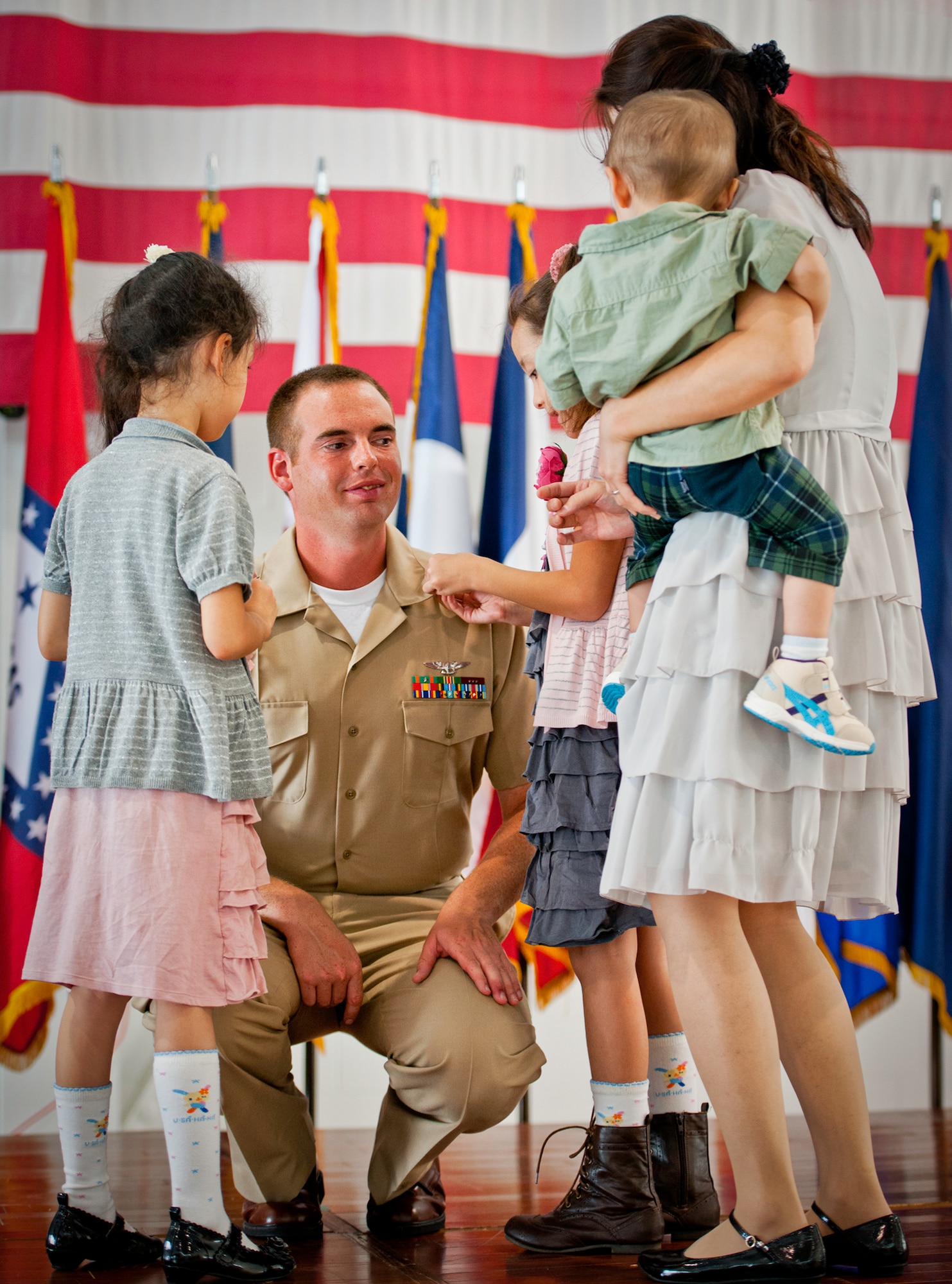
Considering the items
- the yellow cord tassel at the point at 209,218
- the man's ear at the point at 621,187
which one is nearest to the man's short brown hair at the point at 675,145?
the man's ear at the point at 621,187

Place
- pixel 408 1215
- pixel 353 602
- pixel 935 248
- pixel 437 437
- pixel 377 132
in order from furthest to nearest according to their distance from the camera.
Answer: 1. pixel 935 248
2. pixel 377 132
3. pixel 437 437
4. pixel 353 602
5. pixel 408 1215

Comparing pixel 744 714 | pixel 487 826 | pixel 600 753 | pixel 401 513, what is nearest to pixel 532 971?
pixel 487 826

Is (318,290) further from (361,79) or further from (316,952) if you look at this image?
(316,952)

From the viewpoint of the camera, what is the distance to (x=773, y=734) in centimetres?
136

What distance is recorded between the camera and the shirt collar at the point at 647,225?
1.34 m

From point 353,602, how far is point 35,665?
106 cm

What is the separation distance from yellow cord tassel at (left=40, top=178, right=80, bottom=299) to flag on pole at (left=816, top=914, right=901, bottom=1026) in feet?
8.54

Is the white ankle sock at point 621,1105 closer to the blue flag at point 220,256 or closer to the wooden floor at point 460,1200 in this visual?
the wooden floor at point 460,1200

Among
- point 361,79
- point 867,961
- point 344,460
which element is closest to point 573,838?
point 344,460

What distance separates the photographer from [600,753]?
177 centimetres

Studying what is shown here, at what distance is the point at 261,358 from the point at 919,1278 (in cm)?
267

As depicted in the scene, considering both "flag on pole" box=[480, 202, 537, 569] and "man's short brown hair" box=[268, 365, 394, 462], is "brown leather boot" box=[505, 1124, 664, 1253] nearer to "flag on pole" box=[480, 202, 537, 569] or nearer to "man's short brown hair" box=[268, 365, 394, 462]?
"man's short brown hair" box=[268, 365, 394, 462]

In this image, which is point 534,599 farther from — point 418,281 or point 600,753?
point 418,281

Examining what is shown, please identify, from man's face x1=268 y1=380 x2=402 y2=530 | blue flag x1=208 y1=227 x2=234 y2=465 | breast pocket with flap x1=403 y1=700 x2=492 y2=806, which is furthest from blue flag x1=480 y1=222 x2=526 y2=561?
breast pocket with flap x1=403 y1=700 x2=492 y2=806
